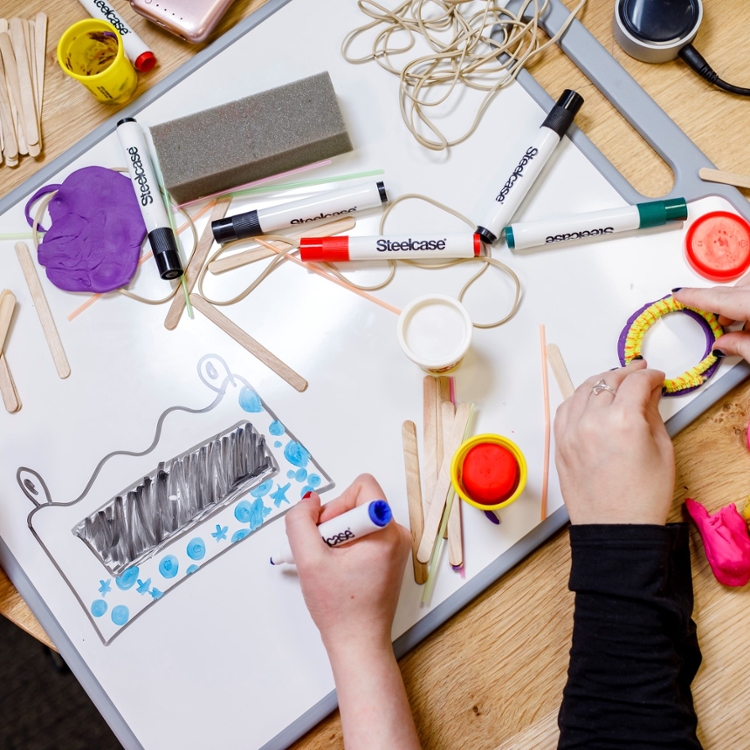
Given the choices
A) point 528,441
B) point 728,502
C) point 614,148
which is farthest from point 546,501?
point 614,148

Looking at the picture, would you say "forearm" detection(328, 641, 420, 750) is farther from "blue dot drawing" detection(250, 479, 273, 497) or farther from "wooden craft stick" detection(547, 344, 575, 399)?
Result: "wooden craft stick" detection(547, 344, 575, 399)

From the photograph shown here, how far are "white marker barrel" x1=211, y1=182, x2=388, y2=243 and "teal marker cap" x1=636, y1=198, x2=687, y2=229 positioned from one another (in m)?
0.26

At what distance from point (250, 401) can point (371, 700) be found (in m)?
0.31

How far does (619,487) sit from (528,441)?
0.11m

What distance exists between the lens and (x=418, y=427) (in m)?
0.66

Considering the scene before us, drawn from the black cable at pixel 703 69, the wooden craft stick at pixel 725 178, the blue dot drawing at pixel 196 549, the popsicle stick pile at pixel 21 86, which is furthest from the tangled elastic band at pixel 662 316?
the popsicle stick pile at pixel 21 86

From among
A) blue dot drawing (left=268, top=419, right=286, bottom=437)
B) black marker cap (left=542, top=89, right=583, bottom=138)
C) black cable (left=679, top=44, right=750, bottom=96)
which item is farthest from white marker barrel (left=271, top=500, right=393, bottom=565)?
black cable (left=679, top=44, right=750, bottom=96)

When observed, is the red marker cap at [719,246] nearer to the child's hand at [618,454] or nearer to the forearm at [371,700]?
the child's hand at [618,454]

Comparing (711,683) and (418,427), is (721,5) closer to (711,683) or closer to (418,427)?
(418,427)

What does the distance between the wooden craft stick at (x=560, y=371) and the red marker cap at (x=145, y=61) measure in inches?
22.0

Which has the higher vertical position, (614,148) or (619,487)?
(614,148)

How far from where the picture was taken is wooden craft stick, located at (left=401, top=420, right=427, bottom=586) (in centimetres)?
64

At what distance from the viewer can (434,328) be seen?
63 centimetres

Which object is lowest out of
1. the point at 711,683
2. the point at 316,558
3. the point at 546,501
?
the point at 711,683
